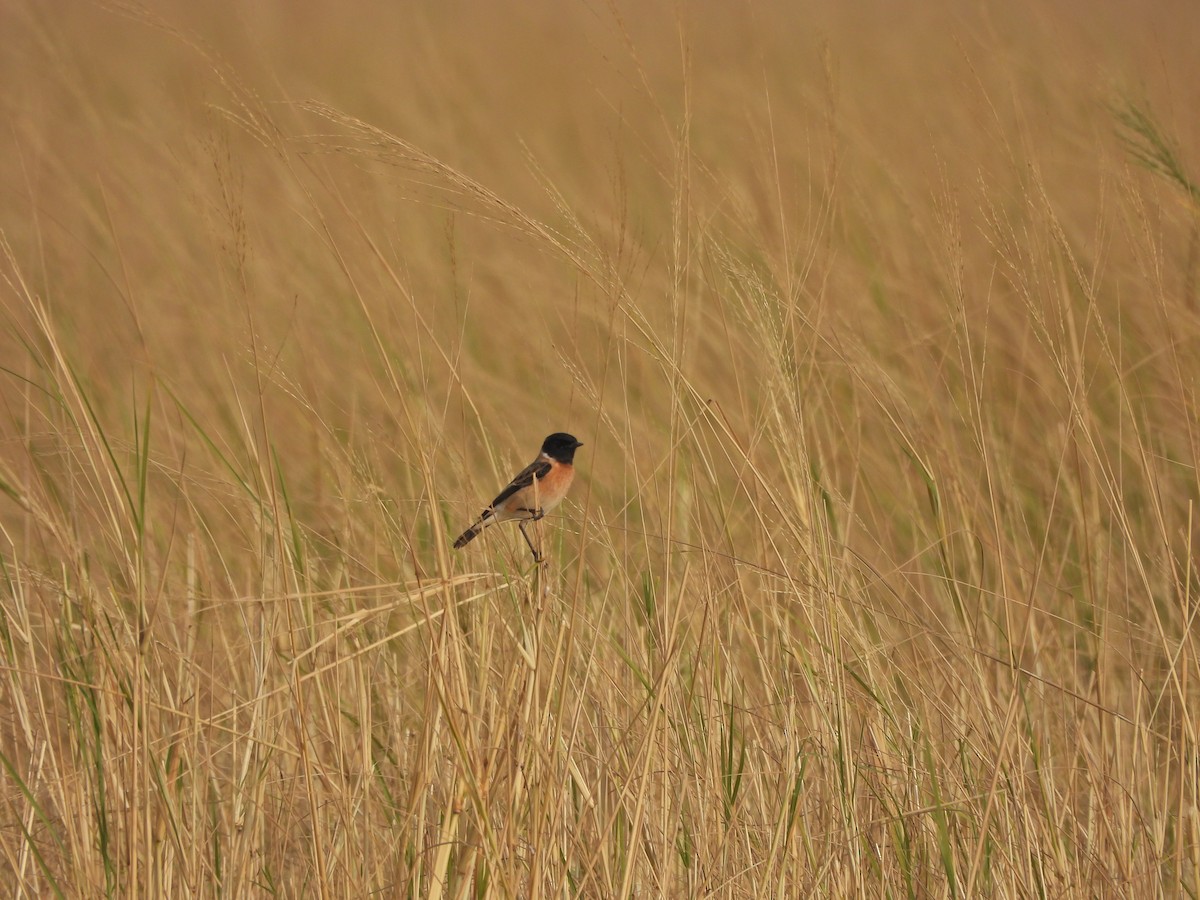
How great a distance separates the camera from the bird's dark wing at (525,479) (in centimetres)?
269

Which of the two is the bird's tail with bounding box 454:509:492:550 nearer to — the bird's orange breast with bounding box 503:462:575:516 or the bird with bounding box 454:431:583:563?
the bird with bounding box 454:431:583:563

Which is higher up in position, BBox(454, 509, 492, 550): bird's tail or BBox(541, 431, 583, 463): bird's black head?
BBox(454, 509, 492, 550): bird's tail

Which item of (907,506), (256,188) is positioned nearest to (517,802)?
(907,506)

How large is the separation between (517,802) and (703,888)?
44 cm

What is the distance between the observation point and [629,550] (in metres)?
3.41

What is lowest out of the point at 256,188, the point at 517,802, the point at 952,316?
the point at 517,802

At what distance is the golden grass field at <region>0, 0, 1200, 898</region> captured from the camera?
1924 millimetres

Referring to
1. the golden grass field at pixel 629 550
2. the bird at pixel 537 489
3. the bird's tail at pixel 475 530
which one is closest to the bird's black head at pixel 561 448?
the bird at pixel 537 489

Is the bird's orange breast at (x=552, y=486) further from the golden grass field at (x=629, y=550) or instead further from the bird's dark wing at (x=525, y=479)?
the golden grass field at (x=629, y=550)

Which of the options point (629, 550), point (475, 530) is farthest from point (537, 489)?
point (629, 550)

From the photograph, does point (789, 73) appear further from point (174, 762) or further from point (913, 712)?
point (174, 762)

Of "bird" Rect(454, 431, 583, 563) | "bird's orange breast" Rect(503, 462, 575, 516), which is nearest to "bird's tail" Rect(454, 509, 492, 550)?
"bird" Rect(454, 431, 583, 563)

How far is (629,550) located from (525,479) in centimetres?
47

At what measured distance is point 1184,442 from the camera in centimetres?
398
